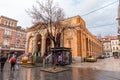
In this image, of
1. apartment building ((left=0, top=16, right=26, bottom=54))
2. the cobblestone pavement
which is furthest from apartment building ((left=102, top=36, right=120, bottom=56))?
the cobblestone pavement

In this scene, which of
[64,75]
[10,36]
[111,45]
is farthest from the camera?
[111,45]

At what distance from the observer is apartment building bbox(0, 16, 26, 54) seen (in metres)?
42.2

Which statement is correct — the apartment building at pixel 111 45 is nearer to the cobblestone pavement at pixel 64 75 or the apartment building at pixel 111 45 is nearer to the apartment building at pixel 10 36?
the apartment building at pixel 10 36

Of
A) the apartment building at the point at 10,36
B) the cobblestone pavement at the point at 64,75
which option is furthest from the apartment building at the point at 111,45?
the cobblestone pavement at the point at 64,75

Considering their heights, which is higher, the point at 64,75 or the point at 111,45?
the point at 111,45

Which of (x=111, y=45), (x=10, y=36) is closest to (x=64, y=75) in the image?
(x=10, y=36)

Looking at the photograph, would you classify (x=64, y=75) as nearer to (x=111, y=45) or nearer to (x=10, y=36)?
(x=10, y=36)

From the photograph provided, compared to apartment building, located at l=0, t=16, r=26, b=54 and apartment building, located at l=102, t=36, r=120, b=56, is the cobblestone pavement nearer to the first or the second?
apartment building, located at l=0, t=16, r=26, b=54

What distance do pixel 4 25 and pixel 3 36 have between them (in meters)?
3.76

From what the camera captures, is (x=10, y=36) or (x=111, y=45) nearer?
(x=10, y=36)

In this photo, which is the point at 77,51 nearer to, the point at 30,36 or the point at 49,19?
the point at 49,19

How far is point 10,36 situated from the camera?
1780 inches

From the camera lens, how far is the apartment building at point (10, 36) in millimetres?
42219

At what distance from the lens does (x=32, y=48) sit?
3309cm
